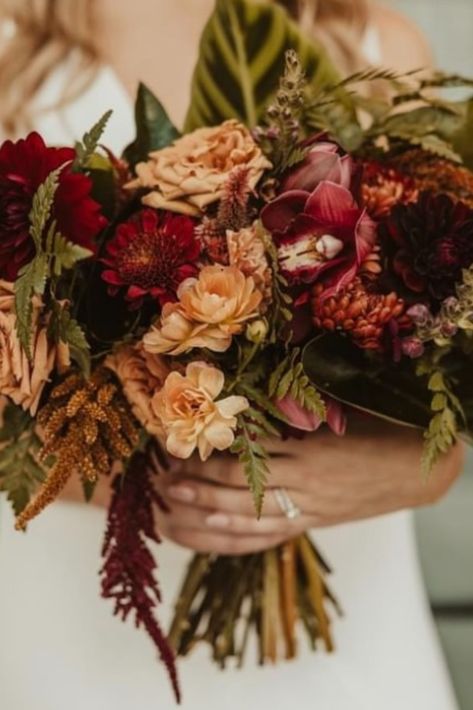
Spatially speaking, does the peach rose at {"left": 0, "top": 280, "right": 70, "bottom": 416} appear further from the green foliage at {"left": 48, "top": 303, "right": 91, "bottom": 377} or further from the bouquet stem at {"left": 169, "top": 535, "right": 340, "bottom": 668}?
the bouquet stem at {"left": 169, "top": 535, "right": 340, "bottom": 668}

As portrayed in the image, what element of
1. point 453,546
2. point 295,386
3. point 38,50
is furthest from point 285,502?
point 453,546

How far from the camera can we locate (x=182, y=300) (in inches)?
22.2

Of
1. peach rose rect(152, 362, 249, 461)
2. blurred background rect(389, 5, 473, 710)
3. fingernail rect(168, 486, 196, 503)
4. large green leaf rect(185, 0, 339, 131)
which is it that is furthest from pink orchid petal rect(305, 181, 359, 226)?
blurred background rect(389, 5, 473, 710)

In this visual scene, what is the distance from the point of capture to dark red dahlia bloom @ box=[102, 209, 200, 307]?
22.9 inches

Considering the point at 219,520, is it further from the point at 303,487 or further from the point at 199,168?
the point at 199,168

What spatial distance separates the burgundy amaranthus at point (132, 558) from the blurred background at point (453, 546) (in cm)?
85

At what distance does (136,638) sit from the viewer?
39.3 inches

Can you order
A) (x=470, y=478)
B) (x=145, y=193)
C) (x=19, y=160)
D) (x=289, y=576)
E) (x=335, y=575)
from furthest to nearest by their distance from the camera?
1. (x=470, y=478)
2. (x=335, y=575)
3. (x=289, y=576)
4. (x=145, y=193)
5. (x=19, y=160)

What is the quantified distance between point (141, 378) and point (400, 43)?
28.7 inches

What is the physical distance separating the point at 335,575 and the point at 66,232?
62 cm

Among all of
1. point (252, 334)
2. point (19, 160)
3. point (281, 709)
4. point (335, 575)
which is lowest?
point (281, 709)

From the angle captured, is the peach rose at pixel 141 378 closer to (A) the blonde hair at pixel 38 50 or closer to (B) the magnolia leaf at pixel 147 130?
(B) the magnolia leaf at pixel 147 130

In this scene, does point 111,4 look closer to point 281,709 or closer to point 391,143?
point 391,143

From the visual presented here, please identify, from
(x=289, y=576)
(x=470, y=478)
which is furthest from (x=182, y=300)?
(x=470, y=478)
